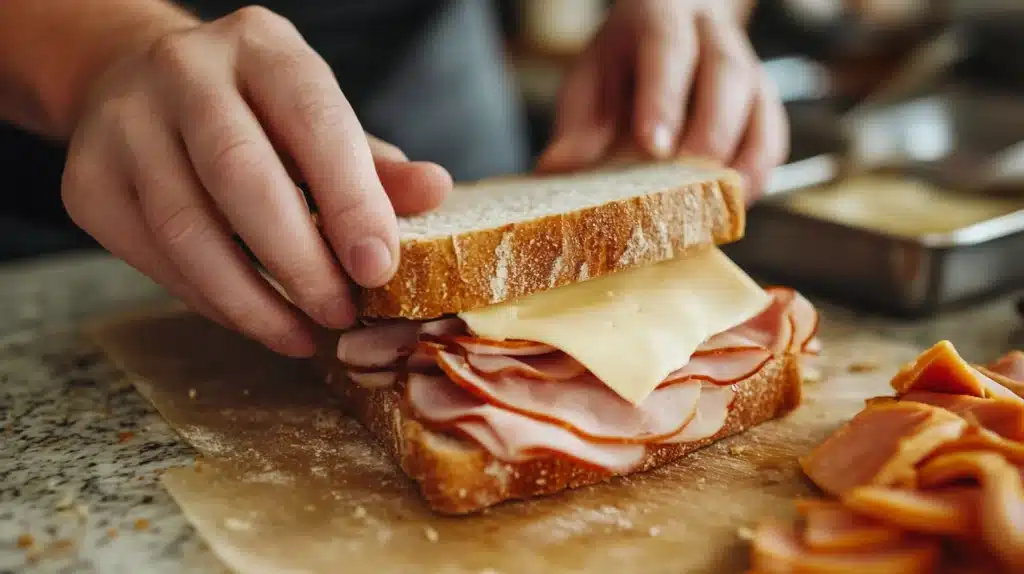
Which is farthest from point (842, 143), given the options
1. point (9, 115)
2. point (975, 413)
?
point (9, 115)

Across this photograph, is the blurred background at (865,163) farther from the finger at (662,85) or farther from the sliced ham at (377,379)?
the sliced ham at (377,379)

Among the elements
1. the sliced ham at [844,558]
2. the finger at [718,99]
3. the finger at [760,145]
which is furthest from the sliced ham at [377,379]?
the finger at [760,145]

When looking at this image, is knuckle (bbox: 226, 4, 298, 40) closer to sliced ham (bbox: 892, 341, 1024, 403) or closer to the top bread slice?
the top bread slice

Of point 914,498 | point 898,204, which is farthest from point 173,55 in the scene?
point 898,204

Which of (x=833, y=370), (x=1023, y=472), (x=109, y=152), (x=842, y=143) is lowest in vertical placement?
(x=833, y=370)

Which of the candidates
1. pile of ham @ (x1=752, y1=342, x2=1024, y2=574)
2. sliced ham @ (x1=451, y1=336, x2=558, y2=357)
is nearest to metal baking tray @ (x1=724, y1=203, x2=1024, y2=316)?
pile of ham @ (x1=752, y1=342, x2=1024, y2=574)

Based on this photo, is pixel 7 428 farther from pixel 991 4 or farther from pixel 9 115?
pixel 991 4
